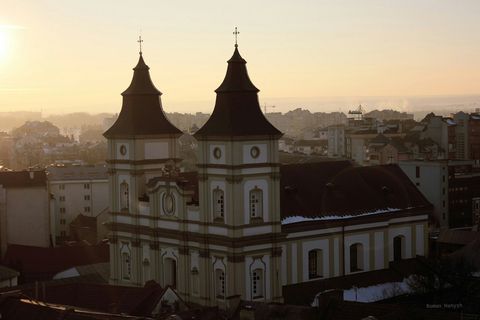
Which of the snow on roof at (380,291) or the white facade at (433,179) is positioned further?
the white facade at (433,179)

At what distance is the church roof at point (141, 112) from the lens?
62.3m

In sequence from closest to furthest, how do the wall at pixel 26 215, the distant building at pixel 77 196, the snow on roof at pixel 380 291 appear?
1. the snow on roof at pixel 380 291
2. the wall at pixel 26 215
3. the distant building at pixel 77 196

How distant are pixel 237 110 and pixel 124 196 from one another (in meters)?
10.9

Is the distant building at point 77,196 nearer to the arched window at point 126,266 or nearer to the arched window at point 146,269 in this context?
the arched window at point 126,266

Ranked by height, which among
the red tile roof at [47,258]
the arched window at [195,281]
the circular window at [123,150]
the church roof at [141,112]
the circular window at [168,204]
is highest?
the church roof at [141,112]

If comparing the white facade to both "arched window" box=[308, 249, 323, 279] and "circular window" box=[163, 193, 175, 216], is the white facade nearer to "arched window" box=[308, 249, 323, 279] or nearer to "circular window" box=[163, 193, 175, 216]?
"arched window" box=[308, 249, 323, 279]

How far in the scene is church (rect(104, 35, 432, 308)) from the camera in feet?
184

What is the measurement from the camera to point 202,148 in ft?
187

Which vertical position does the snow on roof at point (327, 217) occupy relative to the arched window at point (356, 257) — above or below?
above

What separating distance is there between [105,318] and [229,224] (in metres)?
16.2

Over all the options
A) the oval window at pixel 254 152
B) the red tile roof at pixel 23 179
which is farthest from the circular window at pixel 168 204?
the red tile roof at pixel 23 179

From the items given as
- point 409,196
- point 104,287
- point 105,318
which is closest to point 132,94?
point 104,287

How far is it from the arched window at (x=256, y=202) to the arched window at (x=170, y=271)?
21.5 ft

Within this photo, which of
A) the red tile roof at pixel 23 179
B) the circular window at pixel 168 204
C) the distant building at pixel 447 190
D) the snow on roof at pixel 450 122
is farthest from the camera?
the snow on roof at pixel 450 122
